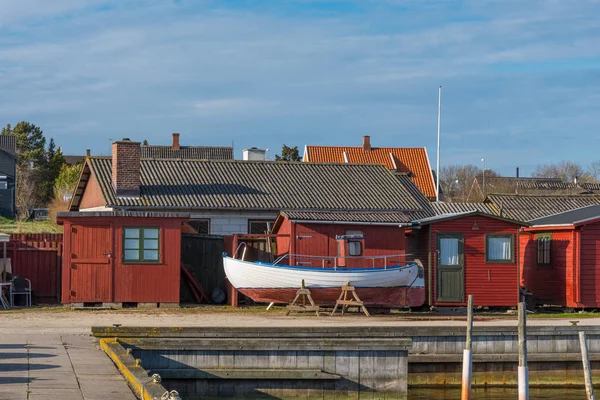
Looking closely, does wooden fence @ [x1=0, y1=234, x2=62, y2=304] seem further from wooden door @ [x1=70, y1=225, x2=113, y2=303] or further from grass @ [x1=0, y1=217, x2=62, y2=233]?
grass @ [x1=0, y1=217, x2=62, y2=233]

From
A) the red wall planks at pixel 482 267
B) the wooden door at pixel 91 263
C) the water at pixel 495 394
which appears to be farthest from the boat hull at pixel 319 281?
the water at pixel 495 394

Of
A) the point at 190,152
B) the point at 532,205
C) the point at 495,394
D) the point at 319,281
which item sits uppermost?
the point at 190,152

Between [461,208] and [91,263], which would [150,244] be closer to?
[91,263]

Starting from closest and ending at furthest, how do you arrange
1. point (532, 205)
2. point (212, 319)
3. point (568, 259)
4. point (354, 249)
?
point (212, 319) → point (354, 249) → point (568, 259) → point (532, 205)

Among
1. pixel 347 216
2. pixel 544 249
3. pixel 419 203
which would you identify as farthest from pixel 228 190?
pixel 544 249

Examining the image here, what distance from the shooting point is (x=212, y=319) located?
25.1 metres

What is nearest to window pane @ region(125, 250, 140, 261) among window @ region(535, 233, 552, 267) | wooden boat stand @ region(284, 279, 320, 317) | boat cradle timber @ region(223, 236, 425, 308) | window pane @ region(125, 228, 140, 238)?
window pane @ region(125, 228, 140, 238)

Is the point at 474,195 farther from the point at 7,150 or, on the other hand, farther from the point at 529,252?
the point at 529,252

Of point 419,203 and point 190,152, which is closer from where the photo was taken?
point 419,203

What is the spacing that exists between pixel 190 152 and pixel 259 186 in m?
49.9

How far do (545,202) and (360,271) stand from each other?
42.5 ft

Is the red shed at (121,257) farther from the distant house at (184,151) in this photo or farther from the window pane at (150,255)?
the distant house at (184,151)

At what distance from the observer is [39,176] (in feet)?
271

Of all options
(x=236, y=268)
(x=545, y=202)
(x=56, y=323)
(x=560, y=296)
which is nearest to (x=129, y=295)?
(x=236, y=268)
